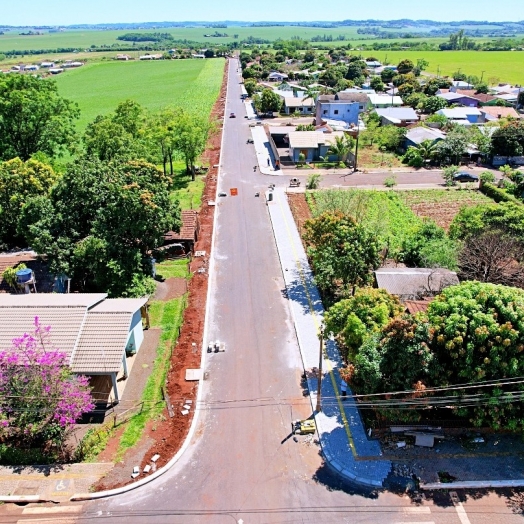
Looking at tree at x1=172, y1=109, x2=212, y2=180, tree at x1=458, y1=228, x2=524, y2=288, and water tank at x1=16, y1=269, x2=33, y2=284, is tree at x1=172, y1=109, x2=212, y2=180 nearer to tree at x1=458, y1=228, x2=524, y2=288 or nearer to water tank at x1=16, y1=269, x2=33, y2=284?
water tank at x1=16, y1=269, x2=33, y2=284

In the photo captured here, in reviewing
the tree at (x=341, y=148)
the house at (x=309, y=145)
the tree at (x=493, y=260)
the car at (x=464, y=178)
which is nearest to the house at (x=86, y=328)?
the tree at (x=493, y=260)

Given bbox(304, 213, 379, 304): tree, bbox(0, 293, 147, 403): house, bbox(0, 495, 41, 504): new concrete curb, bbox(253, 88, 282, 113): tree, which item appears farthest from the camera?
bbox(253, 88, 282, 113): tree

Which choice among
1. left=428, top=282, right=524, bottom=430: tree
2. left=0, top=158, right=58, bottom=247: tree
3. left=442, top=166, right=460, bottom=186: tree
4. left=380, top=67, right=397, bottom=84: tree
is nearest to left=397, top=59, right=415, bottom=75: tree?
left=380, top=67, right=397, bottom=84: tree

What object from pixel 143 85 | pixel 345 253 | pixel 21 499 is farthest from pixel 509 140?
pixel 143 85

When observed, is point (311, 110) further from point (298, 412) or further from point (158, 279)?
point (298, 412)

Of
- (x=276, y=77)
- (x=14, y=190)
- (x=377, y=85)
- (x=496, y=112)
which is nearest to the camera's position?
(x=14, y=190)

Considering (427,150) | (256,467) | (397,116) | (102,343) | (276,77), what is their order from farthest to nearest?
(276,77)
(397,116)
(427,150)
(102,343)
(256,467)

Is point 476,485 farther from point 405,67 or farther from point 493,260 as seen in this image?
point 405,67
